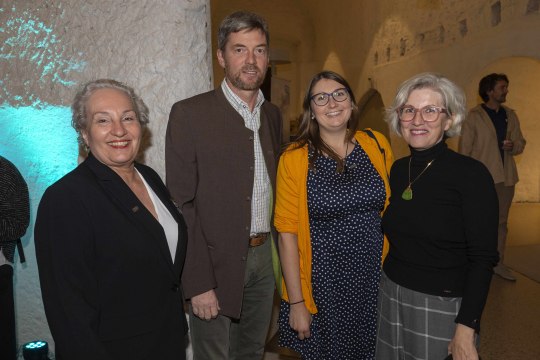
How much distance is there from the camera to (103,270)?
1292 mm

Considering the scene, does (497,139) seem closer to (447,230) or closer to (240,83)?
(447,230)

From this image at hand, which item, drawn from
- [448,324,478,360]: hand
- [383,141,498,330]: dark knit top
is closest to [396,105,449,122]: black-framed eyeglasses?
[383,141,498,330]: dark knit top

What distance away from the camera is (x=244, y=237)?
6.17ft

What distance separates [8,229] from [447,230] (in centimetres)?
180

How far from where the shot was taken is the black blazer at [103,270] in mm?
1219

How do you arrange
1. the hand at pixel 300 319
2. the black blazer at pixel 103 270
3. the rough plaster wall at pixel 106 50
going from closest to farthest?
the black blazer at pixel 103 270
the hand at pixel 300 319
the rough plaster wall at pixel 106 50

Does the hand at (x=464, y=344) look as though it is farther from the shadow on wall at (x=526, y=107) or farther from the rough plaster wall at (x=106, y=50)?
the shadow on wall at (x=526, y=107)

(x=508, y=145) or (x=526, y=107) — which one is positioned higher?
(x=526, y=107)

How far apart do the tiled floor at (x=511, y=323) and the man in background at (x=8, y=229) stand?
66.3 inches

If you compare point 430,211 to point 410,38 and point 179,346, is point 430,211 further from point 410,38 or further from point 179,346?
point 410,38

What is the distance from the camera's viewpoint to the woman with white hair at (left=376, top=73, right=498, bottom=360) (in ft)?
4.98

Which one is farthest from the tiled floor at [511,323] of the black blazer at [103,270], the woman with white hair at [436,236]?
the black blazer at [103,270]

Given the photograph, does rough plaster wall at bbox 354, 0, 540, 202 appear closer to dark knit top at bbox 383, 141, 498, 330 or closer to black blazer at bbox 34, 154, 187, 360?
dark knit top at bbox 383, 141, 498, 330

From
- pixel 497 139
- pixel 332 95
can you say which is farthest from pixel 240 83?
pixel 497 139
